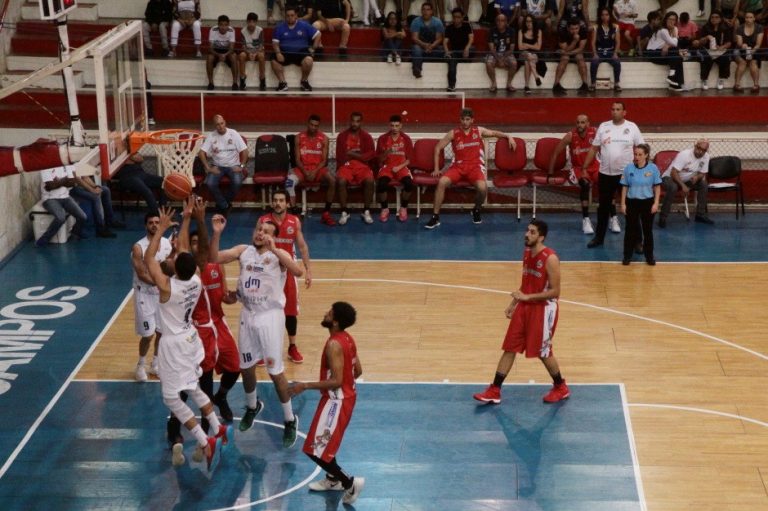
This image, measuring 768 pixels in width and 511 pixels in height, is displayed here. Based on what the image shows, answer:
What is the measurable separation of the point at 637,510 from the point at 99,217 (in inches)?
386

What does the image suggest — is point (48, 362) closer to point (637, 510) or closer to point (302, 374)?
point (302, 374)

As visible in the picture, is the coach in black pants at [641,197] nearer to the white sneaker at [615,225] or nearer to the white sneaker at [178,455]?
the white sneaker at [615,225]

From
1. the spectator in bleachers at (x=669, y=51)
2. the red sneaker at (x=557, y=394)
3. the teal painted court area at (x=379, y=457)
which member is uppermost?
the spectator in bleachers at (x=669, y=51)

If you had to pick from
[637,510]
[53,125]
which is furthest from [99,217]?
[637,510]

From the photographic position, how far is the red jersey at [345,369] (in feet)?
27.6

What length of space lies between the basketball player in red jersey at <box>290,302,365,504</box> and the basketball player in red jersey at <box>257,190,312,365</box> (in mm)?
2276

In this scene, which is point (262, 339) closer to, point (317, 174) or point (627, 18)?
point (317, 174)

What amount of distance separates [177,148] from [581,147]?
612cm

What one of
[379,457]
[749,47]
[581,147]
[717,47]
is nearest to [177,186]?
[379,457]

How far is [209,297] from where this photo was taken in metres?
9.64

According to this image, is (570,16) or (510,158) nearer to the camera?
(510,158)

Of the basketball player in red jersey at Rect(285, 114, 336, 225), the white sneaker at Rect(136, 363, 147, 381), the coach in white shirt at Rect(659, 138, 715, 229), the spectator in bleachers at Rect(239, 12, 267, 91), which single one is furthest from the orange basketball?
the spectator in bleachers at Rect(239, 12, 267, 91)

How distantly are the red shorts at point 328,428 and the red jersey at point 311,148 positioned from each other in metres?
8.68

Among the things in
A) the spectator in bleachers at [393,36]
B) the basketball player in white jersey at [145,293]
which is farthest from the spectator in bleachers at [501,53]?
the basketball player in white jersey at [145,293]
